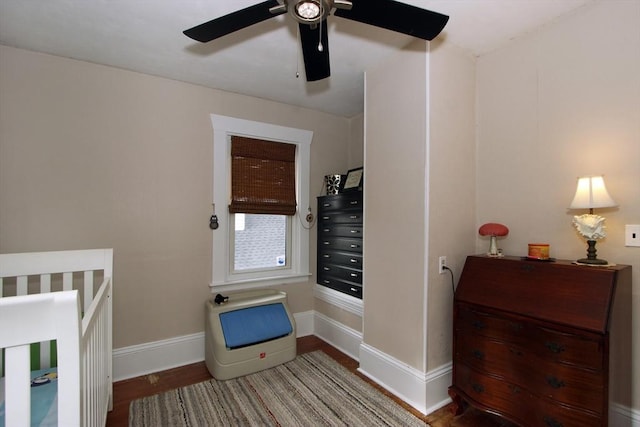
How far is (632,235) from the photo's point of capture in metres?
1.65

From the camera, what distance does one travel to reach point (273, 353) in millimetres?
2617

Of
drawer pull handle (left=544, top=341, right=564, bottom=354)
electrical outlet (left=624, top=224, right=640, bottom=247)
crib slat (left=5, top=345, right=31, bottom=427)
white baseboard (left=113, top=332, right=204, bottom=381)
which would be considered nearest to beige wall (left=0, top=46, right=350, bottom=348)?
white baseboard (left=113, top=332, right=204, bottom=381)

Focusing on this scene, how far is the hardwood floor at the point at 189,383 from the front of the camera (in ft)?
6.33

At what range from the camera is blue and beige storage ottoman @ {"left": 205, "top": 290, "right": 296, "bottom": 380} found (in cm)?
245

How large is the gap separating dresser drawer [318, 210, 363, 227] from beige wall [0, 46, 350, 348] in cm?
117

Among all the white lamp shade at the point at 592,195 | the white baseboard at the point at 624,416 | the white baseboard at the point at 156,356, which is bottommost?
the white baseboard at the point at 156,356

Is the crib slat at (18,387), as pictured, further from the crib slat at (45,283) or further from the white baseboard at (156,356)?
the white baseboard at (156,356)

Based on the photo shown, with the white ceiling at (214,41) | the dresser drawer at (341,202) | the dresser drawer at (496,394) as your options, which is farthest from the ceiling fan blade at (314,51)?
the dresser drawer at (496,394)

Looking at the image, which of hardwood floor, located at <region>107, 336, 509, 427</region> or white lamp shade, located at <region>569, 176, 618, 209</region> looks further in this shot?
hardwood floor, located at <region>107, 336, 509, 427</region>

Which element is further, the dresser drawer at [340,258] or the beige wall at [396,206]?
the dresser drawer at [340,258]

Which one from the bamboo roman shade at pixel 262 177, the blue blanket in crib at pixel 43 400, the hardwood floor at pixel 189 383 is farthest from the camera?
the bamboo roman shade at pixel 262 177

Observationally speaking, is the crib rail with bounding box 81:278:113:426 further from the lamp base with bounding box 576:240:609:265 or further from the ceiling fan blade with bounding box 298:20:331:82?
the lamp base with bounding box 576:240:609:265

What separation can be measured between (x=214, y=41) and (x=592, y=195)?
8.19 feet

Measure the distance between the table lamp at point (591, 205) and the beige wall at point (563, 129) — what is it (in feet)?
0.46
